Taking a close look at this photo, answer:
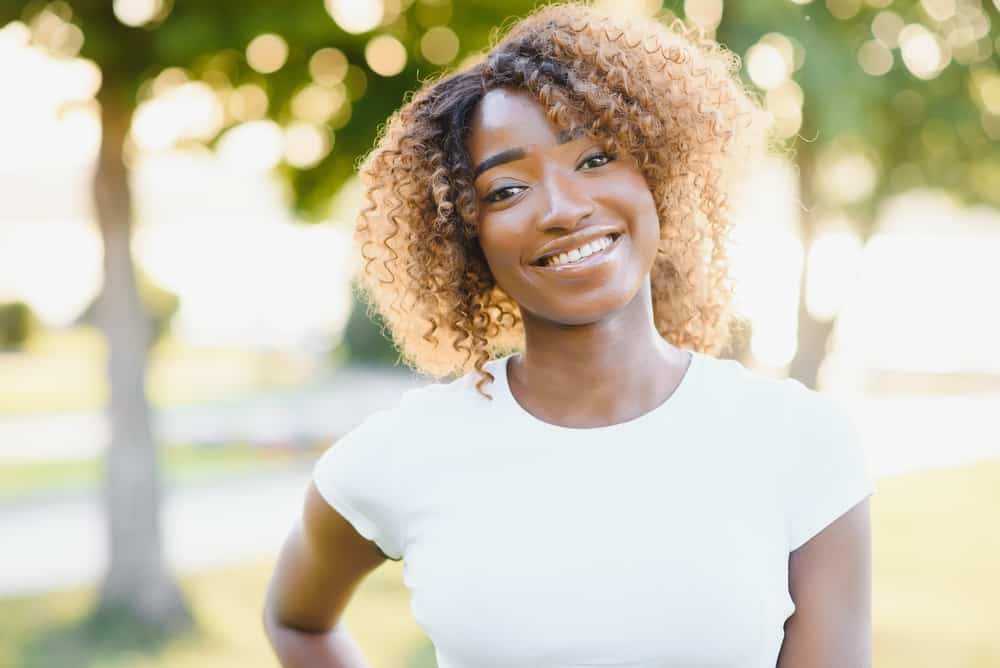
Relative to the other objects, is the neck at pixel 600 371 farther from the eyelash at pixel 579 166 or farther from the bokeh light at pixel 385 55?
the bokeh light at pixel 385 55

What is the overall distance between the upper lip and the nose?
0.6 inches

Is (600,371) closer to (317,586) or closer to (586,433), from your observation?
(586,433)

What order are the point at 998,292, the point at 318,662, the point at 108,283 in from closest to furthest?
1. the point at 318,662
2. the point at 108,283
3. the point at 998,292

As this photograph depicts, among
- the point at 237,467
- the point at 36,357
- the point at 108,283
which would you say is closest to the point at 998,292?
the point at 237,467

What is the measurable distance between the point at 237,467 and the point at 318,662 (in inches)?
373

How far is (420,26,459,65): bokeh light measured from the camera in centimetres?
484

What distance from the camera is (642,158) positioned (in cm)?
187

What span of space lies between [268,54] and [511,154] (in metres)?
3.54

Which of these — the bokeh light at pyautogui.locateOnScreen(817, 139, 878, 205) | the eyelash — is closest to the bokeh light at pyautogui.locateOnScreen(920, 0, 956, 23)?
the bokeh light at pyautogui.locateOnScreen(817, 139, 878, 205)

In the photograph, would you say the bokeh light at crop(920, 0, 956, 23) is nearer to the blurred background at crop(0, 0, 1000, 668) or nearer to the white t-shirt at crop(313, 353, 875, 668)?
the blurred background at crop(0, 0, 1000, 668)

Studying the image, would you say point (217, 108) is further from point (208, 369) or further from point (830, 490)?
point (208, 369)

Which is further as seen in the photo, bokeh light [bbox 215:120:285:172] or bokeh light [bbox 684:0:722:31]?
bokeh light [bbox 215:120:285:172]

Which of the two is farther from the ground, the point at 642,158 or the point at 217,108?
the point at 217,108

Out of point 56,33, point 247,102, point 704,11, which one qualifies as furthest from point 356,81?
point 704,11
